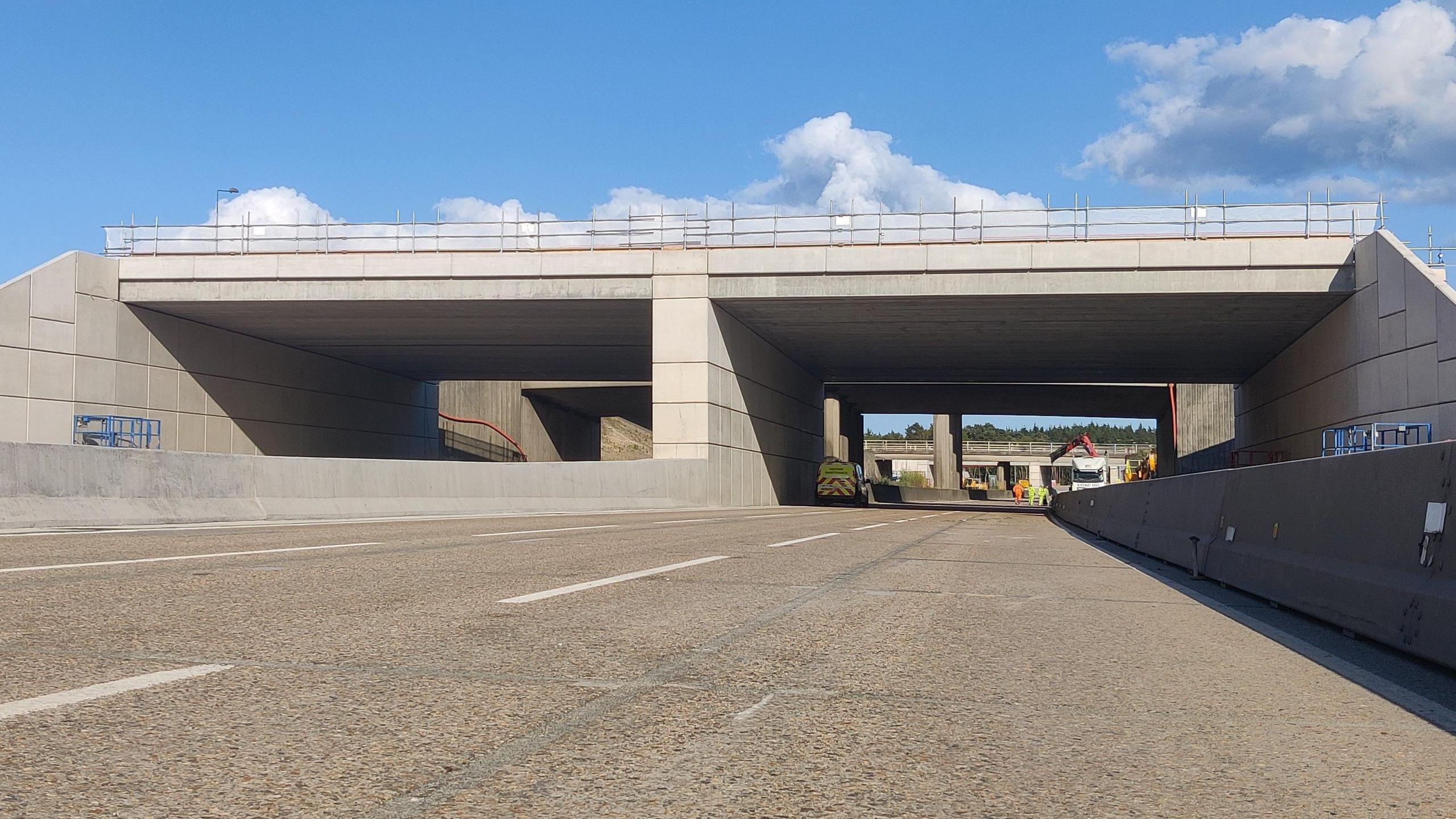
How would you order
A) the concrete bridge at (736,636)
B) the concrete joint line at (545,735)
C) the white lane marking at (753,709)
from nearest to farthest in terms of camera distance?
the concrete joint line at (545,735) → the concrete bridge at (736,636) → the white lane marking at (753,709)

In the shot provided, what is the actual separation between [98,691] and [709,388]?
33905 millimetres

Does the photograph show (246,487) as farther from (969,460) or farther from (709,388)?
(969,460)

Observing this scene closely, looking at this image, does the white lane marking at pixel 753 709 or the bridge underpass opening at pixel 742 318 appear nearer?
the white lane marking at pixel 753 709

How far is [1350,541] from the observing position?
305 inches

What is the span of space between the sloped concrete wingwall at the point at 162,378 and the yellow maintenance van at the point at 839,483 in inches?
812

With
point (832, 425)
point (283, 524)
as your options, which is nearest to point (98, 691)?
point (283, 524)

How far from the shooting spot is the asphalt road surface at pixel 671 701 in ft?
11.0

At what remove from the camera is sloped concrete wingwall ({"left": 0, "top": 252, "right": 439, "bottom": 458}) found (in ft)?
116

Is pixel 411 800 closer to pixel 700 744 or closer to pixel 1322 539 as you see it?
pixel 700 744

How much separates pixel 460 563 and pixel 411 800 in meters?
7.25

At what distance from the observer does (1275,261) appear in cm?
3350

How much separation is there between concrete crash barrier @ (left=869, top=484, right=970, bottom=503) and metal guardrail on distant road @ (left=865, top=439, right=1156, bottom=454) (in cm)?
3073

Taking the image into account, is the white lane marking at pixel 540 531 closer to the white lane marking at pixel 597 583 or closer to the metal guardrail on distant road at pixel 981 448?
the white lane marking at pixel 597 583

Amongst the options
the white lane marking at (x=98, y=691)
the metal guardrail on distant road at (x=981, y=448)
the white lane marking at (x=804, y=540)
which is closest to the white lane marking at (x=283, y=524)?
the white lane marking at (x=804, y=540)
